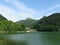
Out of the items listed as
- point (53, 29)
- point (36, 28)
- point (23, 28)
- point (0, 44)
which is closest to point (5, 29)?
point (23, 28)

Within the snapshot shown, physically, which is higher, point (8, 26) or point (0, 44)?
point (8, 26)

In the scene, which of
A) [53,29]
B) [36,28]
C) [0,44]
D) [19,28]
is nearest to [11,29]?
[19,28]

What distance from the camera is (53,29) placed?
17662 centimetres

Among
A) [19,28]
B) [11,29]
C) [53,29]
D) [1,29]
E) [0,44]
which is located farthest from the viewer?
[53,29]

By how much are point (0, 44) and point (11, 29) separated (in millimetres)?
108701

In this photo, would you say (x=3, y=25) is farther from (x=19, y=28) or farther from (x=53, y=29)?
(x=53, y=29)

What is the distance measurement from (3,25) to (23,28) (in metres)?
31.0

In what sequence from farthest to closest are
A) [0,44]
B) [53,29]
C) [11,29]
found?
[53,29], [11,29], [0,44]

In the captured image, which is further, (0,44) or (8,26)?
(8,26)

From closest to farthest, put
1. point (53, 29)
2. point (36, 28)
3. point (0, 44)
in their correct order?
point (0, 44), point (53, 29), point (36, 28)

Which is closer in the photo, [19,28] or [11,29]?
[11,29]

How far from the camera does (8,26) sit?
437ft

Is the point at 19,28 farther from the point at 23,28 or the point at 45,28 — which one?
the point at 45,28

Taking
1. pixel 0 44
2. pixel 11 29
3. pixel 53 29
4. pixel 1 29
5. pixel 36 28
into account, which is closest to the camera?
pixel 0 44
